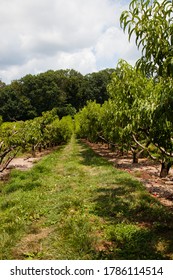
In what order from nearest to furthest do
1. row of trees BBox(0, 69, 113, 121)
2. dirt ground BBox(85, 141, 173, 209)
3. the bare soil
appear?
1. dirt ground BBox(85, 141, 173, 209)
2. the bare soil
3. row of trees BBox(0, 69, 113, 121)

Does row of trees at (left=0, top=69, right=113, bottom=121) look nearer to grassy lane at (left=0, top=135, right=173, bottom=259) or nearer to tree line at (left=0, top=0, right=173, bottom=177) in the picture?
tree line at (left=0, top=0, right=173, bottom=177)

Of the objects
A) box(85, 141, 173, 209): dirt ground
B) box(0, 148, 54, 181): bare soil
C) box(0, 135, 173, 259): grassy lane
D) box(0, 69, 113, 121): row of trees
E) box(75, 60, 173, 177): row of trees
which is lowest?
box(0, 148, 54, 181): bare soil

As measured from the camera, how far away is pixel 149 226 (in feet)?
30.0

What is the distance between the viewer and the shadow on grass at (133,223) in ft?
24.2

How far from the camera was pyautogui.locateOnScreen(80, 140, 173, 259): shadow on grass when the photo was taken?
7.37m

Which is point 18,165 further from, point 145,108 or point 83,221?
point 145,108

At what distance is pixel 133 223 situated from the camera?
9.36 m

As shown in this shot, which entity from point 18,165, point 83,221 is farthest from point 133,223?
point 18,165

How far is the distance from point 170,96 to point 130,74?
9513mm

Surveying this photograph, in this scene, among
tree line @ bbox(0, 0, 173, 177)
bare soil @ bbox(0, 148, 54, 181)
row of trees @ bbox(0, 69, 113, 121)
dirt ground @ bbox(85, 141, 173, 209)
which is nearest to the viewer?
tree line @ bbox(0, 0, 173, 177)

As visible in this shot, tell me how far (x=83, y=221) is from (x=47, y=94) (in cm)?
8888

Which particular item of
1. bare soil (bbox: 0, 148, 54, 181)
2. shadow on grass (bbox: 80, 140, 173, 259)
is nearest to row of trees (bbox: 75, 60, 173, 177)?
shadow on grass (bbox: 80, 140, 173, 259)

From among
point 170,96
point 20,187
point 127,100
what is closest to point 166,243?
point 170,96

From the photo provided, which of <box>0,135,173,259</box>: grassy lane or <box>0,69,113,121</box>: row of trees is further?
<box>0,69,113,121</box>: row of trees
